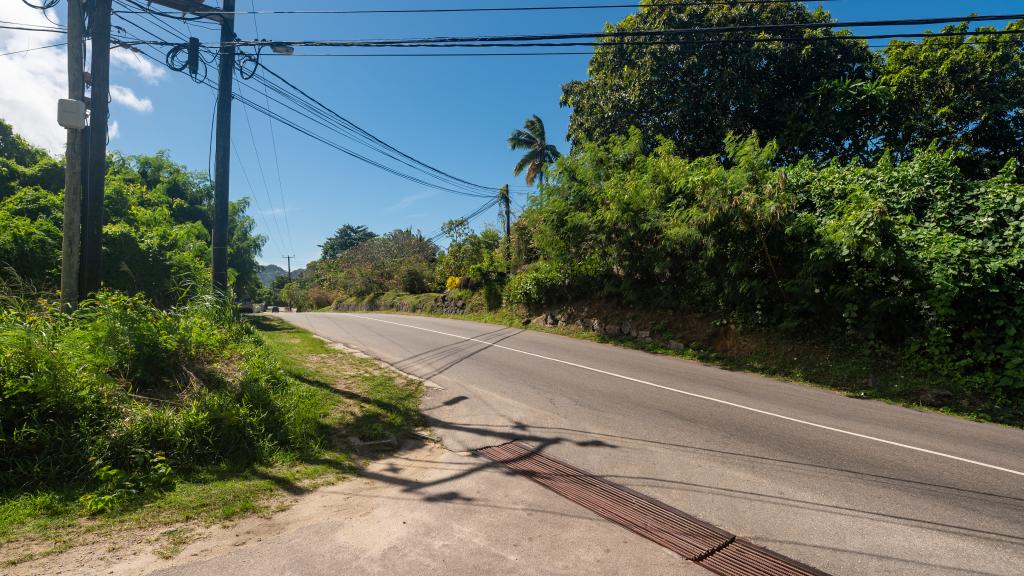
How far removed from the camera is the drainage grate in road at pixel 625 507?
3416 mm

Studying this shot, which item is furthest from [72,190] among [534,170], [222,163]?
[534,170]

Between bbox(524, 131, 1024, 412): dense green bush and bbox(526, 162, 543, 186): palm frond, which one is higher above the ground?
bbox(526, 162, 543, 186): palm frond

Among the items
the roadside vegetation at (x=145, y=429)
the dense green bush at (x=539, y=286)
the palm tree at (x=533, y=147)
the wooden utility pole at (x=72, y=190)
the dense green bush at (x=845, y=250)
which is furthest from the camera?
the palm tree at (x=533, y=147)

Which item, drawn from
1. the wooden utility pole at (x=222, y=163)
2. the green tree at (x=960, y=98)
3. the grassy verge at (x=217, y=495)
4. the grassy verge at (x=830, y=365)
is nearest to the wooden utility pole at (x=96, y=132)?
the wooden utility pole at (x=222, y=163)

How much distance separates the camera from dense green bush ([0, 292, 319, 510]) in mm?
3904

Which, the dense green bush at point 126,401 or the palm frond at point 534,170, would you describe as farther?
the palm frond at point 534,170

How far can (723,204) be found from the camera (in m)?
10.5

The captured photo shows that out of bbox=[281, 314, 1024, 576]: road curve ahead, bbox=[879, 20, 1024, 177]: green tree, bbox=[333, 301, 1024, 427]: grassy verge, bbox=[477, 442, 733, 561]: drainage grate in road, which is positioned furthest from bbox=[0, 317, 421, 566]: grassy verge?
bbox=[879, 20, 1024, 177]: green tree

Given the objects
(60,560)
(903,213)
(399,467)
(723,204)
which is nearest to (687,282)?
(723,204)

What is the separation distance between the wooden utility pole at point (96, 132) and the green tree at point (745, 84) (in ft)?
41.6

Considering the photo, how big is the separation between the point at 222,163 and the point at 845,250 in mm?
12023

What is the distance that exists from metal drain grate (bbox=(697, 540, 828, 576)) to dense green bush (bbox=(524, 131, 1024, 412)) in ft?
24.6

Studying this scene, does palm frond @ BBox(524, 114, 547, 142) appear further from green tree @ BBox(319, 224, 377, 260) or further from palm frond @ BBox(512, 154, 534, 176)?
green tree @ BBox(319, 224, 377, 260)

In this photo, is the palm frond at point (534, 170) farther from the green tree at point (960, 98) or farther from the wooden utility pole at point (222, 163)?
the wooden utility pole at point (222, 163)
